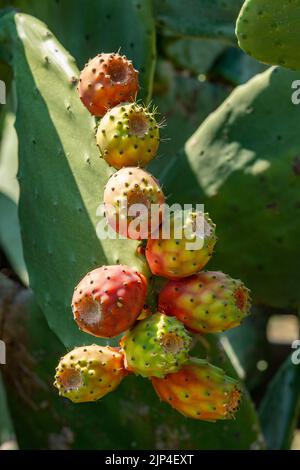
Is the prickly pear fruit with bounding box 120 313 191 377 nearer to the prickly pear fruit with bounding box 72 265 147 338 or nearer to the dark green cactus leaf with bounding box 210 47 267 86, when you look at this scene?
the prickly pear fruit with bounding box 72 265 147 338

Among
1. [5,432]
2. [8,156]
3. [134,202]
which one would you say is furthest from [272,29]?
[8,156]

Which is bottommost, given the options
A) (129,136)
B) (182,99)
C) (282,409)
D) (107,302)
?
(282,409)

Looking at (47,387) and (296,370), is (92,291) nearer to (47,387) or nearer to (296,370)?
(47,387)

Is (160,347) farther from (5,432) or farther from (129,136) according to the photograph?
(5,432)

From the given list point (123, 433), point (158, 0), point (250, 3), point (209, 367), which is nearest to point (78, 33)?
point (158, 0)

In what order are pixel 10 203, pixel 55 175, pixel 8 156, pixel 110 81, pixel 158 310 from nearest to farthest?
pixel 158 310
pixel 110 81
pixel 55 175
pixel 10 203
pixel 8 156

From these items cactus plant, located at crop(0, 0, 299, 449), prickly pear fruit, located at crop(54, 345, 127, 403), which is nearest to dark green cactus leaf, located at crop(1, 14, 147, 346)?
cactus plant, located at crop(0, 0, 299, 449)
